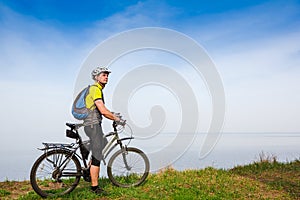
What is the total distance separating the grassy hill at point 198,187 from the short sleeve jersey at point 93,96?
76.6 inches

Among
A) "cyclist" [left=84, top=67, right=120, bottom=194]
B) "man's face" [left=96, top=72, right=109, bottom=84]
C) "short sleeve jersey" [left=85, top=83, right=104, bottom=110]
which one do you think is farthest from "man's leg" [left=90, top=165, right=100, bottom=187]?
"man's face" [left=96, top=72, right=109, bottom=84]

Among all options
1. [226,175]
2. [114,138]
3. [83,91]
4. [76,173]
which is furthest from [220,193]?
[83,91]

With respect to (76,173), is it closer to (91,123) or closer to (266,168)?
(91,123)

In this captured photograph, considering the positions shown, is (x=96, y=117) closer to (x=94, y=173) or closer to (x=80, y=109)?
(x=80, y=109)

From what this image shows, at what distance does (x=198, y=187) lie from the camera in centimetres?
789

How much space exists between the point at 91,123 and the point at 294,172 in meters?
7.02

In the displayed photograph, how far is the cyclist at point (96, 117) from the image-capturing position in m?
6.89

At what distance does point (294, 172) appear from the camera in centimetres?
1045

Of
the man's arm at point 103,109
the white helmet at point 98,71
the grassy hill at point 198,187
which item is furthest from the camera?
the grassy hill at point 198,187

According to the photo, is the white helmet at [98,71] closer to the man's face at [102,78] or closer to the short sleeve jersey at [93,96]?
the man's face at [102,78]

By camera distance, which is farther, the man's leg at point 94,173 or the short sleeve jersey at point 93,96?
the man's leg at point 94,173

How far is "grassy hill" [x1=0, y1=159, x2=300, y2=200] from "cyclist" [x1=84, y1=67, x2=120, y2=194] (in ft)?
1.90

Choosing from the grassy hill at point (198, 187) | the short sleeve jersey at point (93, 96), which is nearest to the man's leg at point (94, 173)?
the grassy hill at point (198, 187)

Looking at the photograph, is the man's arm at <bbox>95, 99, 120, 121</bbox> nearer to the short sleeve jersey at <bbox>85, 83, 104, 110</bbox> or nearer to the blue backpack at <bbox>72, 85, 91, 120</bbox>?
the short sleeve jersey at <bbox>85, 83, 104, 110</bbox>
